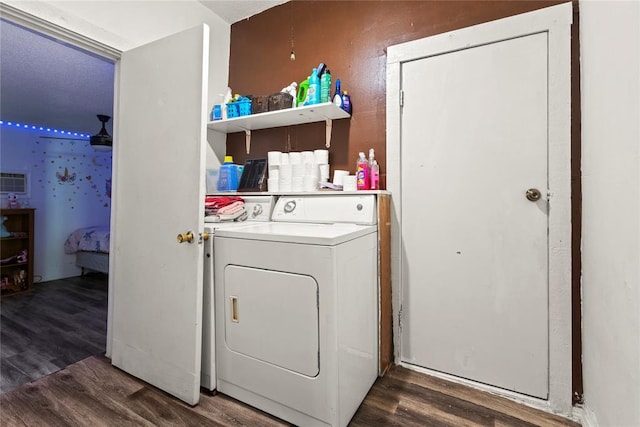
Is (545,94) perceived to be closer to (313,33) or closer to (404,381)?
(313,33)

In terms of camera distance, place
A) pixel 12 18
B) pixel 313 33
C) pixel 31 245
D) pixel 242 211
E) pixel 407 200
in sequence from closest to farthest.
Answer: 1. pixel 12 18
2. pixel 407 200
3. pixel 242 211
4. pixel 313 33
5. pixel 31 245

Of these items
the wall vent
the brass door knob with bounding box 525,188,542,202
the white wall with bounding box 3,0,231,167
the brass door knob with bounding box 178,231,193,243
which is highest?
the white wall with bounding box 3,0,231,167

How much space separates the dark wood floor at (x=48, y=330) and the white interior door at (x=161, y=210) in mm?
491

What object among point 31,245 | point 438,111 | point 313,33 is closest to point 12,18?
point 313,33

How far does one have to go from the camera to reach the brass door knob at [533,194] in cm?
144

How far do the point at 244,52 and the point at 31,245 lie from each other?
3917 millimetres

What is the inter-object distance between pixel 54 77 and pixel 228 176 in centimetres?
213

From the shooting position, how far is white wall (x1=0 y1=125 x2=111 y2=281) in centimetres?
408

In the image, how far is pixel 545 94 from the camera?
4.66ft

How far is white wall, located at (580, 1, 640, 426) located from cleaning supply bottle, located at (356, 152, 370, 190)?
101cm

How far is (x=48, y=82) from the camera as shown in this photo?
9.42 feet

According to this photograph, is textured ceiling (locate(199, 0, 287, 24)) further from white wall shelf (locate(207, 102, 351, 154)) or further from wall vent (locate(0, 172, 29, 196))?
wall vent (locate(0, 172, 29, 196))

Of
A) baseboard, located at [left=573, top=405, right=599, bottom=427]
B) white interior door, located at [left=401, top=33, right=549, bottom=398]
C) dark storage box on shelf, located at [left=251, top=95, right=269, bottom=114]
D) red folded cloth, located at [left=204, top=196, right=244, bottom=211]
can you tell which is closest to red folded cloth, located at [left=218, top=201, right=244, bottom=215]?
red folded cloth, located at [left=204, top=196, right=244, bottom=211]

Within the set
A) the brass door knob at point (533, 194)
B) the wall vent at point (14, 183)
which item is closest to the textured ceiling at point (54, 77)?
the wall vent at point (14, 183)
